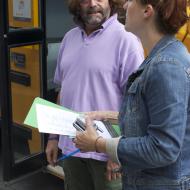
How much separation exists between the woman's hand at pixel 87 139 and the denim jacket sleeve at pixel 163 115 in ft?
0.61

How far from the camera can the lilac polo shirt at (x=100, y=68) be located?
1.90m

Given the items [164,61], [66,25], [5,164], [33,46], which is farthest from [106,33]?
[66,25]

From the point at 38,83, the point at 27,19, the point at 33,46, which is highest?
the point at 27,19

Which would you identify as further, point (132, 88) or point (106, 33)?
point (106, 33)

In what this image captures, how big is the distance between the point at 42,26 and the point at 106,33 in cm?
169

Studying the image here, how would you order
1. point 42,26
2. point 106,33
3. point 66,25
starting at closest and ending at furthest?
point 106,33
point 42,26
point 66,25

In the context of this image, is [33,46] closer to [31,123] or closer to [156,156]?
[31,123]

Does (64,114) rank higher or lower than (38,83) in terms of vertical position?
higher

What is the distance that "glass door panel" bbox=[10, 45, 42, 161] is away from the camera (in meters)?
3.68

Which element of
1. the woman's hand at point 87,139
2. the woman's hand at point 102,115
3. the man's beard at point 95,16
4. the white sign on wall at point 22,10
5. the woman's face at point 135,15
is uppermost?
the woman's face at point 135,15

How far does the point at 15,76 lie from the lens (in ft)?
12.4

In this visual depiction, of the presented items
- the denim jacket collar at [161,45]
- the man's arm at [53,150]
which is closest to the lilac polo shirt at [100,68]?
the man's arm at [53,150]

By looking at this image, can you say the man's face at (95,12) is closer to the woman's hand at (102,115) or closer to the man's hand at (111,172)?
the woman's hand at (102,115)

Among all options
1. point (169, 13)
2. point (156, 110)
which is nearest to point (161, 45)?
point (169, 13)
